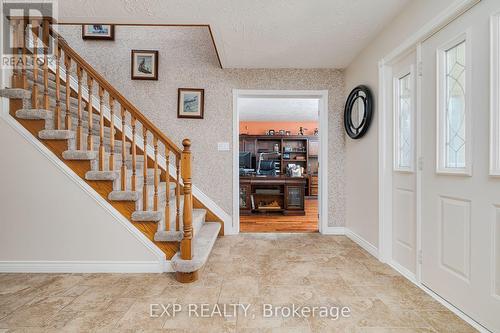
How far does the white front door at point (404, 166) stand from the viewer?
213 centimetres

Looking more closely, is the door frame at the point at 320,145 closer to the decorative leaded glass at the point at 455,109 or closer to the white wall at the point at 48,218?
the white wall at the point at 48,218

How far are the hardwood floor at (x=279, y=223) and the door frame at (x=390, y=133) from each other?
56.2 inches

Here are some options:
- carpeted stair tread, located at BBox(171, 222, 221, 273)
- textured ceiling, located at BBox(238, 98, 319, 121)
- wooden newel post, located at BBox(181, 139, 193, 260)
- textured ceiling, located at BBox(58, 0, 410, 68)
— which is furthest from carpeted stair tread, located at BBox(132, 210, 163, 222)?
textured ceiling, located at BBox(238, 98, 319, 121)

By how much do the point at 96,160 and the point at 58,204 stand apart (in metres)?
0.51

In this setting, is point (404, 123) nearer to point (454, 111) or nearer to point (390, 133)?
point (390, 133)

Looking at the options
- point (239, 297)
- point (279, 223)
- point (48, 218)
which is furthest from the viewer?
point (279, 223)

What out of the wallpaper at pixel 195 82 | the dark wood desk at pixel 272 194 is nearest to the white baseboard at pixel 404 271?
the wallpaper at pixel 195 82

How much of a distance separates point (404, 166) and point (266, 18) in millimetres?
1901

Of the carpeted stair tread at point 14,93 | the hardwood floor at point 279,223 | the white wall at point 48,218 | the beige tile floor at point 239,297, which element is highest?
the carpeted stair tread at point 14,93

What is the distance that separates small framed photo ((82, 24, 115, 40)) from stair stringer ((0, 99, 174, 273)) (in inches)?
67.7

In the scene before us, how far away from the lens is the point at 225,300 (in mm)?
1794

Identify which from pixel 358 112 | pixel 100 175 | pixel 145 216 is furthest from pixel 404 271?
pixel 100 175

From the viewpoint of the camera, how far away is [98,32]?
3436 millimetres

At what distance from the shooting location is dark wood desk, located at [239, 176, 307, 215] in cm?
500
